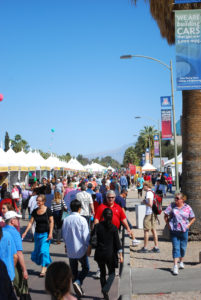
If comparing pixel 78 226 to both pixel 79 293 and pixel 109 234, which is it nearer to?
pixel 109 234

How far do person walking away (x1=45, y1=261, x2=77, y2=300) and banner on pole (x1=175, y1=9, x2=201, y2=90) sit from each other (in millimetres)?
9149

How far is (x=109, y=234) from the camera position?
6.09 meters

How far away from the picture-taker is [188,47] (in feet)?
37.3

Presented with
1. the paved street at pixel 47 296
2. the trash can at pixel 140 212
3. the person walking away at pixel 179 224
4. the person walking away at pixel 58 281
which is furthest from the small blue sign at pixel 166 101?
the person walking away at pixel 58 281

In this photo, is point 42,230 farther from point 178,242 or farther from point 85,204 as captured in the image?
point 85,204

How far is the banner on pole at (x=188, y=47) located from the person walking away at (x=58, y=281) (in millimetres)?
9149

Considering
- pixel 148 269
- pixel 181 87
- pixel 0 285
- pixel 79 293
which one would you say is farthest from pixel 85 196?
pixel 0 285

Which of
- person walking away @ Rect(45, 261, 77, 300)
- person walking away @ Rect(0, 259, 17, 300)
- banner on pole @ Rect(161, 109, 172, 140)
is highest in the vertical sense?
banner on pole @ Rect(161, 109, 172, 140)

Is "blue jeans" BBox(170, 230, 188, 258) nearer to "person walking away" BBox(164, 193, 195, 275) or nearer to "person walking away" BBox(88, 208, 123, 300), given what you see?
"person walking away" BBox(164, 193, 195, 275)

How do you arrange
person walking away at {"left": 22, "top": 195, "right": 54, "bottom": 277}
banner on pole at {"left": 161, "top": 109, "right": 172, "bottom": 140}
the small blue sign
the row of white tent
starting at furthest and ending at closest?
1. banner on pole at {"left": 161, "top": 109, "right": 172, "bottom": 140}
2. the small blue sign
3. the row of white tent
4. person walking away at {"left": 22, "top": 195, "right": 54, "bottom": 277}

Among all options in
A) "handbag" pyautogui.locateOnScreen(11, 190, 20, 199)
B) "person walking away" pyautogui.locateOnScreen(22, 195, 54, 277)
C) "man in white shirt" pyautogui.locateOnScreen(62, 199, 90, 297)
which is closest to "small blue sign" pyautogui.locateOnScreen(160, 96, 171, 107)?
"handbag" pyautogui.locateOnScreen(11, 190, 20, 199)

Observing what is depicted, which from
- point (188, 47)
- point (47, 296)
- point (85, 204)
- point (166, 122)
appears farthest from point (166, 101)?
point (47, 296)

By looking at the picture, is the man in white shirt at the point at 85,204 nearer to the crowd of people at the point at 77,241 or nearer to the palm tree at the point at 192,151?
the crowd of people at the point at 77,241

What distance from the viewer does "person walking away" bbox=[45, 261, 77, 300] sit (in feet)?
9.52
